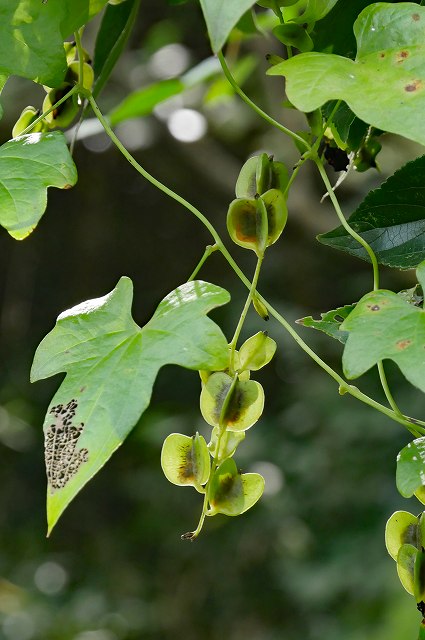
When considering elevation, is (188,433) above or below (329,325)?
below

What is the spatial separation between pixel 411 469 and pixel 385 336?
0.05 meters


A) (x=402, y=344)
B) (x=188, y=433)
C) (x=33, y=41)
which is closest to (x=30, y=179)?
(x=33, y=41)

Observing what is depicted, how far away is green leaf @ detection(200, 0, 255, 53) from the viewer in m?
0.30

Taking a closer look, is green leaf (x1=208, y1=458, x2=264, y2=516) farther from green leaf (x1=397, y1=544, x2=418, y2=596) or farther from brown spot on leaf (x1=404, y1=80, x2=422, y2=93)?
brown spot on leaf (x1=404, y1=80, x2=422, y2=93)

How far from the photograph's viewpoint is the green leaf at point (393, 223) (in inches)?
18.2

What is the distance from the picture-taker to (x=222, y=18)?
0.30 meters

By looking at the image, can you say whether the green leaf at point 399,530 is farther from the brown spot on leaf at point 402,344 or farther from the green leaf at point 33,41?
the green leaf at point 33,41

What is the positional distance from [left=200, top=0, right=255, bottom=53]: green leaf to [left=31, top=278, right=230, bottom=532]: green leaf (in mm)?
103

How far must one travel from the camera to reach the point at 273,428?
1.80 meters

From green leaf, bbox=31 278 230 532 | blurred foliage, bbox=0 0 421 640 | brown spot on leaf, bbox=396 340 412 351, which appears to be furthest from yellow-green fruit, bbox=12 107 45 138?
blurred foliage, bbox=0 0 421 640

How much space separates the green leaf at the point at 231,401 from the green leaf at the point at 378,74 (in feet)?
0.40

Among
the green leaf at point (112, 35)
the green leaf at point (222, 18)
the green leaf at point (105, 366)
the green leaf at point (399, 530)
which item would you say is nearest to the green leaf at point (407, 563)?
the green leaf at point (399, 530)

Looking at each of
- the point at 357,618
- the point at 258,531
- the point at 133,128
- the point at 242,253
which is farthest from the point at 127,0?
the point at 242,253

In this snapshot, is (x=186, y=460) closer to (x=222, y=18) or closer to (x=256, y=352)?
(x=256, y=352)
